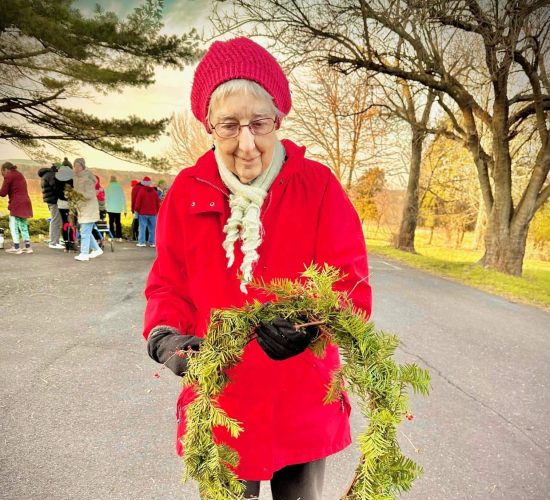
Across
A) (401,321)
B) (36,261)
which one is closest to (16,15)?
(36,261)

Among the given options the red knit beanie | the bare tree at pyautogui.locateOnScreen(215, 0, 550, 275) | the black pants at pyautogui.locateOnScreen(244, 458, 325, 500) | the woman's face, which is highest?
the bare tree at pyautogui.locateOnScreen(215, 0, 550, 275)

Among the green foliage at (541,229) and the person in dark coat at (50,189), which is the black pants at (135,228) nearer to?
the person in dark coat at (50,189)

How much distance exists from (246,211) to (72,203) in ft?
27.2

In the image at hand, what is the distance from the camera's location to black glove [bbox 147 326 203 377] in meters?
1.22

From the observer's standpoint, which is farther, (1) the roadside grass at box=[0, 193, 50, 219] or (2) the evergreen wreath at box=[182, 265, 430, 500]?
(1) the roadside grass at box=[0, 193, 50, 219]

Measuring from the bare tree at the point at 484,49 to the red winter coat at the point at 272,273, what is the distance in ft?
24.9

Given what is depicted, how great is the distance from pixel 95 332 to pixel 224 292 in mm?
3933

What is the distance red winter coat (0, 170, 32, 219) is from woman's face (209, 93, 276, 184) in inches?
345

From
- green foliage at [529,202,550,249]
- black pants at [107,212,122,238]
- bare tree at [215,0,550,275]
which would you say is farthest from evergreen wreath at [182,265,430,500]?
green foliage at [529,202,550,249]

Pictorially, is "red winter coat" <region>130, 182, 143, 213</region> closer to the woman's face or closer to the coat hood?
the coat hood

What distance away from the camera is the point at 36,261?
833 centimetres

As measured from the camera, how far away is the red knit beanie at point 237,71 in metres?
1.27

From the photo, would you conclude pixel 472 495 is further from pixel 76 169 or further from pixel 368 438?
pixel 76 169

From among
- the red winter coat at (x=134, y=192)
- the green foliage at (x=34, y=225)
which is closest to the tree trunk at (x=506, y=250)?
the red winter coat at (x=134, y=192)
